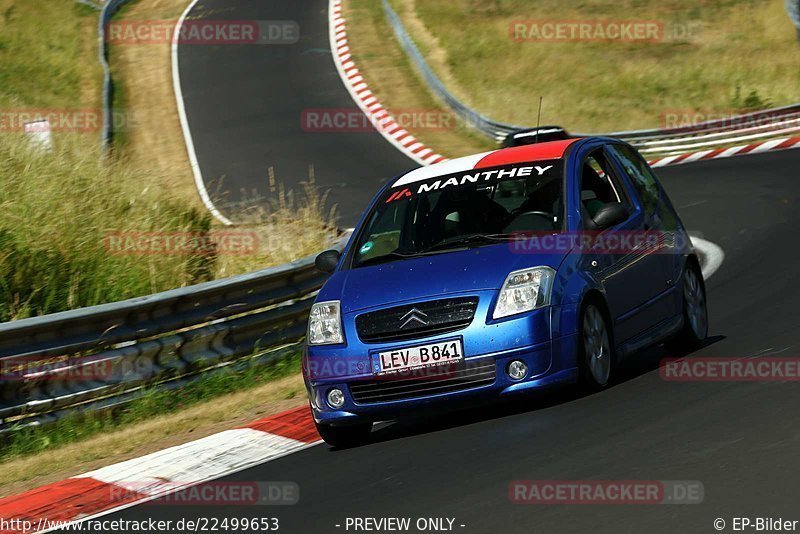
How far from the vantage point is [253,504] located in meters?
6.88

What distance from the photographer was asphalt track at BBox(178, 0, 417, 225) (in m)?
25.0

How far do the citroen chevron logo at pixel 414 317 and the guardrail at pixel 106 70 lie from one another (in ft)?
58.5

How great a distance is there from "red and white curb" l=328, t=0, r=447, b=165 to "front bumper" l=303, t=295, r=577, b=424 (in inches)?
708

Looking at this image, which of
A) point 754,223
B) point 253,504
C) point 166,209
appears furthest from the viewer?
point 754,223

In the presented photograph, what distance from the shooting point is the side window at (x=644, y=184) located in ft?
31.1

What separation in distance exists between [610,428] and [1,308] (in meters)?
6.07

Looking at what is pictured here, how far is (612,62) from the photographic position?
3572 cm

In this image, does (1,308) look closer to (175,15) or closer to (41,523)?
(41,523)

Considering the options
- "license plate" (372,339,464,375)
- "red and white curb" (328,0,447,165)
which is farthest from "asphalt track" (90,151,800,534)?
"red and white curb" (328,0,447,165)

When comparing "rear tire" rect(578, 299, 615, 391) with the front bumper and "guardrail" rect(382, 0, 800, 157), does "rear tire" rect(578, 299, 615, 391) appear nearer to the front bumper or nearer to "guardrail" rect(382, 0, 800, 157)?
the front bumper

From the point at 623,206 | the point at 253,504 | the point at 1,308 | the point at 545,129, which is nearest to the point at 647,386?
the point at 623,206

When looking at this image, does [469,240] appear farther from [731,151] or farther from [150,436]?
[731,151]

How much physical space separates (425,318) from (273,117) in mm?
23953

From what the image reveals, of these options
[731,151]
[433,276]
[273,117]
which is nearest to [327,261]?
[433,276]
